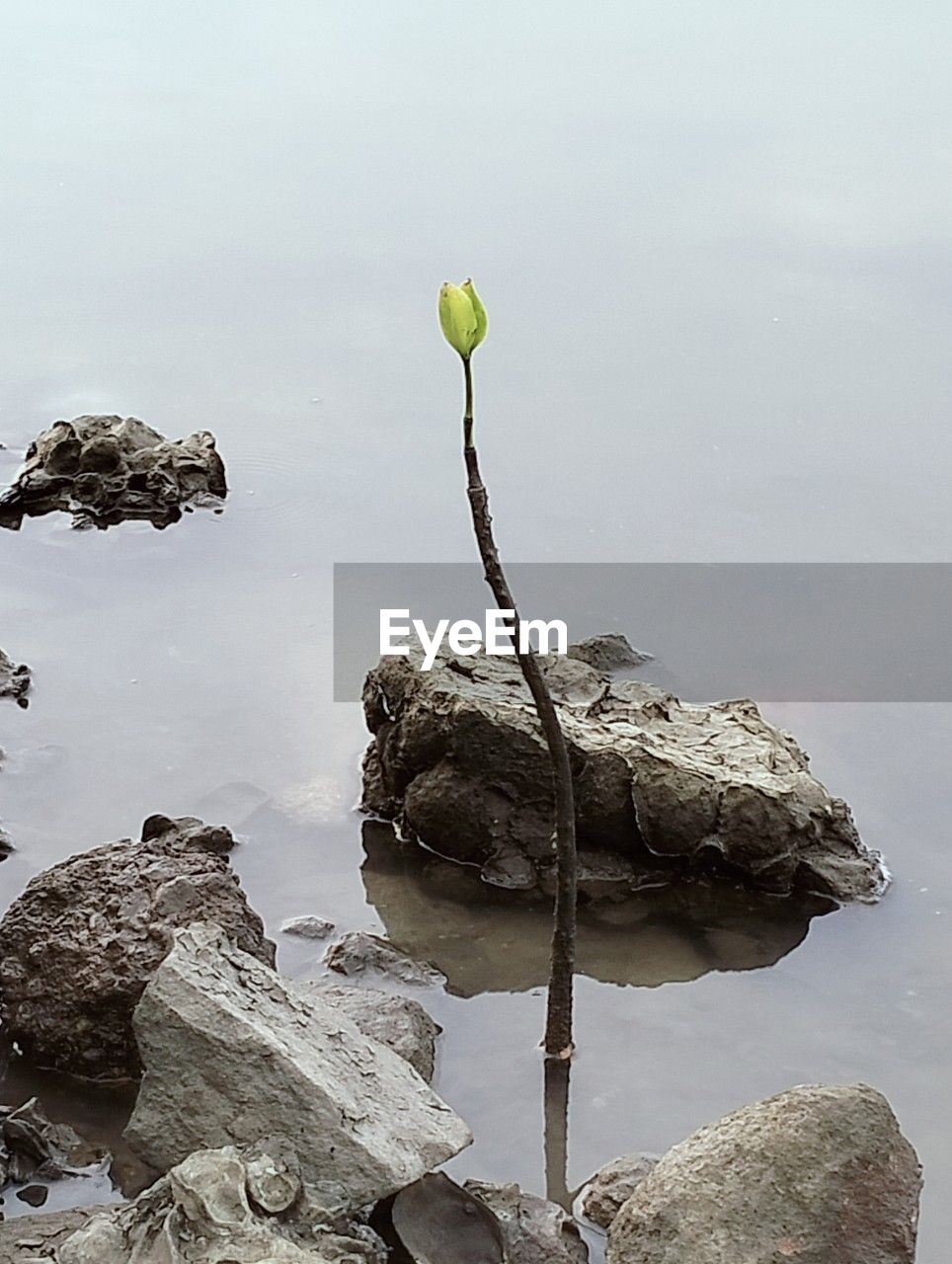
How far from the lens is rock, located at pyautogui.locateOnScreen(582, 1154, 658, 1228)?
2.68 meters

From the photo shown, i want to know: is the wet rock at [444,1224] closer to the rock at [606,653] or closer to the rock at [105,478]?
the rock at [606,653]

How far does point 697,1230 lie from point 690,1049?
0.84 metres

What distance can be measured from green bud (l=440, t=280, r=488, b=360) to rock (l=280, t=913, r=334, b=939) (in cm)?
142

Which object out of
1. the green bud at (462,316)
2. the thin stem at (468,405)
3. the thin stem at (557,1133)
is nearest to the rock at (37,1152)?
the thin stem at (557,1133)

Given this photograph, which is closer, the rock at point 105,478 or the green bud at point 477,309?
the green bud at point 477,309

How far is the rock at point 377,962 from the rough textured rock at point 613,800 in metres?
0.32

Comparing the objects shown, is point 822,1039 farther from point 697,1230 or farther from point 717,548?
point 717,548

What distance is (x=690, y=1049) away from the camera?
10.3 feet

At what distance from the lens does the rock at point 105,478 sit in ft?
17.2

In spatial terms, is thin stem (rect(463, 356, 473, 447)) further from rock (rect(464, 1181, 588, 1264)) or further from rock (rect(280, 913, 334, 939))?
rock (rect(280, 913, 334, 939))

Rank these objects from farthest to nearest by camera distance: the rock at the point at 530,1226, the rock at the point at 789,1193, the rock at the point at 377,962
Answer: the rock at the point at 377,962, the rock at the point at 530,1226, the rock at the point at 789,1193

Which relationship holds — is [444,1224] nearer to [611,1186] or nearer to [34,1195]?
[611,1186]

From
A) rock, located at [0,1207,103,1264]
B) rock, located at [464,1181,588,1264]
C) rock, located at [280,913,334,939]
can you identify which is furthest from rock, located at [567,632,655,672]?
rock, located at [0,1207,103,1264]

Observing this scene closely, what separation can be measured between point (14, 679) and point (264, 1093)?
2103 mm
